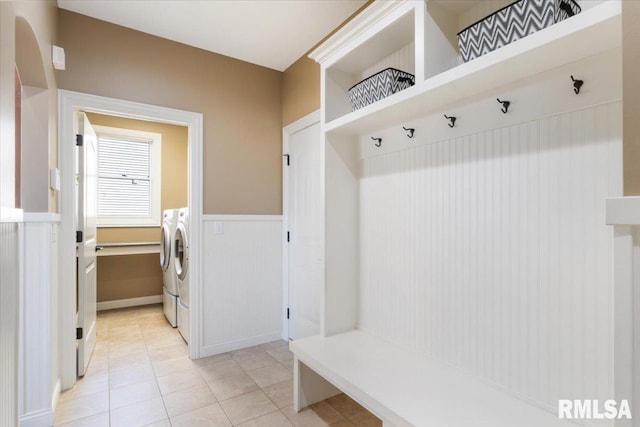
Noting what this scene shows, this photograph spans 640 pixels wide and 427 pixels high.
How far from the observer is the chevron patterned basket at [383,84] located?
1.67 metres

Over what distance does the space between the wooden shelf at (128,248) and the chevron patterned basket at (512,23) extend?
4038 mm

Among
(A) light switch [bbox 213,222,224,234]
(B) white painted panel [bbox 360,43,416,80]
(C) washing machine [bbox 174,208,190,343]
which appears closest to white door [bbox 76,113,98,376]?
(C) washing machine [bbox 174,208,190,343]

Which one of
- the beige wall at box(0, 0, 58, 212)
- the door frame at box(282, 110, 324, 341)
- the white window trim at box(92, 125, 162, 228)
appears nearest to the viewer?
the beige wall at box(0, 0, 58, 212)

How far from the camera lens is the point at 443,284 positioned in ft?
5.20

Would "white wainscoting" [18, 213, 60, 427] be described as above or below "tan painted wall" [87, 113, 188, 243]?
below

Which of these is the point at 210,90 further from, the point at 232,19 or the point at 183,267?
the point at 183,267

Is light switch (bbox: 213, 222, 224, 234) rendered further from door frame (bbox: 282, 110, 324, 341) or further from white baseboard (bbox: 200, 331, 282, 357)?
white baseboard (bbox: 200, 331, 282, 357)

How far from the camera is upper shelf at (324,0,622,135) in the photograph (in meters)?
0.93

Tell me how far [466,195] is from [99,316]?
4188 mm

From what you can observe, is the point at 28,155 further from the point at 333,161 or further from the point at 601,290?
the point at 601,290

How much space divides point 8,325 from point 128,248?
3255mm

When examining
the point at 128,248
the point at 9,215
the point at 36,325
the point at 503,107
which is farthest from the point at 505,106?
the point at 128,248

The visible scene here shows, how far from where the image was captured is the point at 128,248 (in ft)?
13.0

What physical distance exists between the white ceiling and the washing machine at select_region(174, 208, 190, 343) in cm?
143
